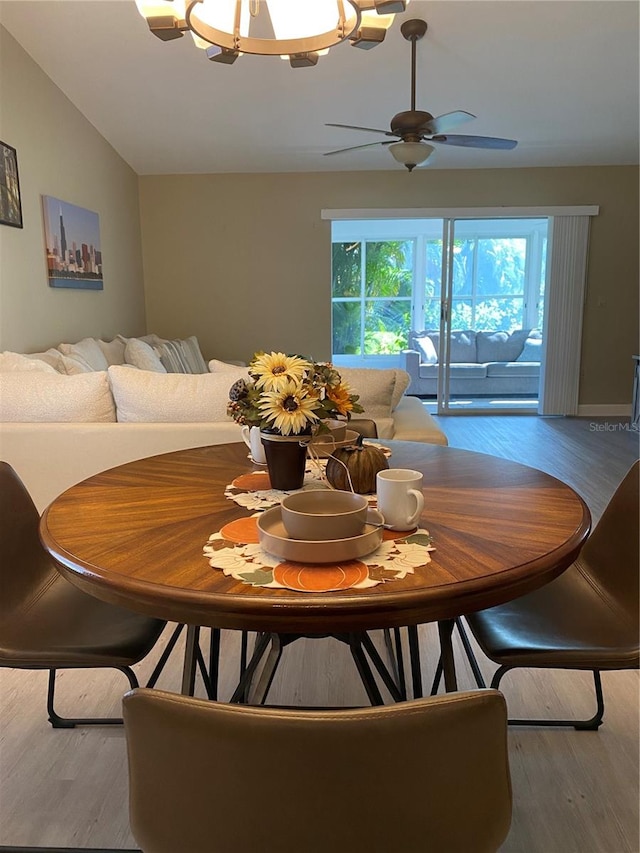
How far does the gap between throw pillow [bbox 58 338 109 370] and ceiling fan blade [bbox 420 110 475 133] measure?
252 centimetres

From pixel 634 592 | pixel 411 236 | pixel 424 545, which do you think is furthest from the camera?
pixel 411 236

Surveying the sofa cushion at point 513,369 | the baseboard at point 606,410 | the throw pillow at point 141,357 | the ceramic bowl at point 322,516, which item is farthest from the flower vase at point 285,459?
the sofa cushion at point 513,369

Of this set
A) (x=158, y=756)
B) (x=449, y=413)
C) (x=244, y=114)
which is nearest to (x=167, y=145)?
(x=244, y=114)

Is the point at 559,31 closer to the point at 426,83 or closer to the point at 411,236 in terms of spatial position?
the point at 426,83

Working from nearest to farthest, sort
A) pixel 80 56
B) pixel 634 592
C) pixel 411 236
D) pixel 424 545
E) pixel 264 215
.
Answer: pixel 424 545, pixel 634 592, pixel 80 56, pixel 264 215, pixel 411 236

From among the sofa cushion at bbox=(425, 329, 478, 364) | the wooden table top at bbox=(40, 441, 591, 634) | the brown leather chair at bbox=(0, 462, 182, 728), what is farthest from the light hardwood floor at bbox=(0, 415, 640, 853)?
the sofa cushion at bbox=(425, 329, 478, 364)

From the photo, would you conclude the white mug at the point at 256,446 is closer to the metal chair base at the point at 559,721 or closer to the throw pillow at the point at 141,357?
the metal chair base at the point at 559,721

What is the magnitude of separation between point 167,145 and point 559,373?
437cm

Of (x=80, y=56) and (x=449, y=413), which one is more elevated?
(x=80, y=56)

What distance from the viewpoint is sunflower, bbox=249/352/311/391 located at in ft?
3.93

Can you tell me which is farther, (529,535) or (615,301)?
(615,301)

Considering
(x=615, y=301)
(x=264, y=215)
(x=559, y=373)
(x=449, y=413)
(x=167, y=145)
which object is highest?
(x=167, y=145)

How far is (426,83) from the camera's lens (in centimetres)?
422

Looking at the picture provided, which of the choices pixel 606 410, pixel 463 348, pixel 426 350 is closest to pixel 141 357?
pixel 426 350
